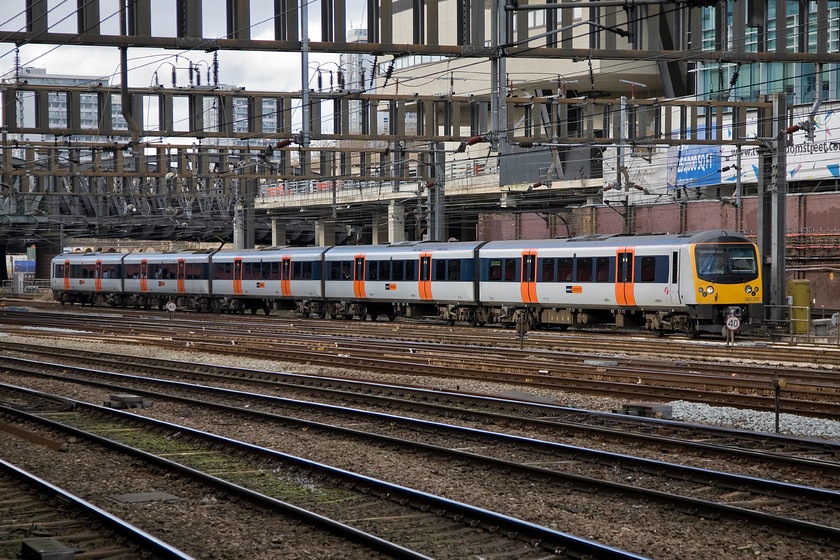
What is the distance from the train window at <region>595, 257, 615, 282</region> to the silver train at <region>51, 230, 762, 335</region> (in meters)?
0.03

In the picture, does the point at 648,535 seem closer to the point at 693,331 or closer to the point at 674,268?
the point at 674,268

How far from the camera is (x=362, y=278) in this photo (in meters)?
38.0

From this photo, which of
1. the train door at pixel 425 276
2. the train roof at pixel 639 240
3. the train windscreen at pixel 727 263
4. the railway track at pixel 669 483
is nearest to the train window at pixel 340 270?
the train door at pixel 425 276

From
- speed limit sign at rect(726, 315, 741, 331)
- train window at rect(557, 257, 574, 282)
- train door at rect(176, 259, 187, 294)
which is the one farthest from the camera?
train door at rect(176, 259, 187, 294)

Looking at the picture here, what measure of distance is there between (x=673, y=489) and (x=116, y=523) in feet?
16.5

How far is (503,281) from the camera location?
32188mm

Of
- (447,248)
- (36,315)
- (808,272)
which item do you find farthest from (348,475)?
(36,315)

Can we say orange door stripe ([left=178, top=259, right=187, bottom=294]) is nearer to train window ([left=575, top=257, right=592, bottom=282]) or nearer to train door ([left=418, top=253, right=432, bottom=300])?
train door ([left=418, top=253, right=432, bottom=300])

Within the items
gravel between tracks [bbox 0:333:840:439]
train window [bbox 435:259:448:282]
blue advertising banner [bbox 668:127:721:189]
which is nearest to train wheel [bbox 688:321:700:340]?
train window [bbox 435:259:448:282]

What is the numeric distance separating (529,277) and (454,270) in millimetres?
3495

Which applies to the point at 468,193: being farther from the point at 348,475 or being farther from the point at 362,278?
the point at 348,475

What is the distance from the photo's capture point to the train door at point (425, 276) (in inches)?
1379

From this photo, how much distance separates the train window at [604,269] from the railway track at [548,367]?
12.3 feet

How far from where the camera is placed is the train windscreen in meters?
26.8
